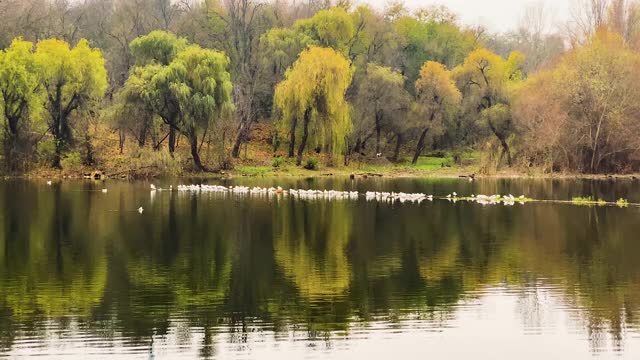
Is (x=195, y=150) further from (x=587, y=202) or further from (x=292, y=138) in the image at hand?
(x=587, y=202)

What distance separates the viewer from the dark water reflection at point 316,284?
1316cm

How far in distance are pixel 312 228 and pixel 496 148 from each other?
136ft

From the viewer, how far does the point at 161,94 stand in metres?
57.7

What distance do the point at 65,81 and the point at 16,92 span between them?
3.79 m

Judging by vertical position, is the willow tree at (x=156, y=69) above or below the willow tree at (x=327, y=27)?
below

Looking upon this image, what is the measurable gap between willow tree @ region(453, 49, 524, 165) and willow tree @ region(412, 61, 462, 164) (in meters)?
1.57

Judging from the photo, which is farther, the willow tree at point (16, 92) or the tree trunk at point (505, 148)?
the tree trunk at point (505, 148)

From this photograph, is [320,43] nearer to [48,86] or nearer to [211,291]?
[48,86]

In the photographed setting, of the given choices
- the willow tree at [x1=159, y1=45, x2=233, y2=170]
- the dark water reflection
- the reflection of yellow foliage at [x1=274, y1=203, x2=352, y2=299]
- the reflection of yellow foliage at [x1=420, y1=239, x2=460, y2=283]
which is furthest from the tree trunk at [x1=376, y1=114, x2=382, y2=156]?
the reflection of yellow foliage at [x1=420, y1=239, x2=460, y2=283]

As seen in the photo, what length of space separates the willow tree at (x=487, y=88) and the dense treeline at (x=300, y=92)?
15cm

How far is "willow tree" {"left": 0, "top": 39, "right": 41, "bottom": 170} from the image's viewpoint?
56.4 meters

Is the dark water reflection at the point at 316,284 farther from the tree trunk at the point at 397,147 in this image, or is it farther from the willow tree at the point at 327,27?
the willow tree at the point at 327,27

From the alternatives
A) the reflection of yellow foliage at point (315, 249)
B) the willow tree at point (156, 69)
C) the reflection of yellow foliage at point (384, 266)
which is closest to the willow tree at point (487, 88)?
the willow tree at point (156, 69)

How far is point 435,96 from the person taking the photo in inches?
2842
